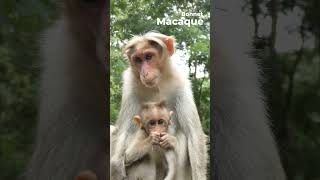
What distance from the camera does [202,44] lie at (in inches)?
92.6

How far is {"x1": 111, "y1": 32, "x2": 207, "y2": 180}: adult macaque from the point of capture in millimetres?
2344

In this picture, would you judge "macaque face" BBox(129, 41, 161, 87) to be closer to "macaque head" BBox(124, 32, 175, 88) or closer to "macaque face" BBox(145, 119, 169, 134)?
"macaque head" BBox(124, 32, 175, 88)

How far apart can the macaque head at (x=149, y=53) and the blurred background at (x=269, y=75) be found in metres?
0.14

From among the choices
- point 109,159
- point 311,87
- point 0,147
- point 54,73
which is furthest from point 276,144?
point 0,147

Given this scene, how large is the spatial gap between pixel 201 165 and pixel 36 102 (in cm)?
85

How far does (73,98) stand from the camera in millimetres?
2467

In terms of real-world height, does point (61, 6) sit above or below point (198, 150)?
above

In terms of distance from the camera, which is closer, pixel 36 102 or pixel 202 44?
pixel 202 44

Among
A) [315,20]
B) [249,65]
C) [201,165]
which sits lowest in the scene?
[201,165]

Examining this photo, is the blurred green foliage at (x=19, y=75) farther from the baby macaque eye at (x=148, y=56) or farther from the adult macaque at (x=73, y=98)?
the baby macaque eye at (x=148, y=56)

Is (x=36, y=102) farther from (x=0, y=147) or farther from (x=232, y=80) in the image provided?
(x=232, y=80)

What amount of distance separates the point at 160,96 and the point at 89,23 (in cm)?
48

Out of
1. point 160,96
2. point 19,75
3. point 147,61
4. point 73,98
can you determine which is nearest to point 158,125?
point 160,96

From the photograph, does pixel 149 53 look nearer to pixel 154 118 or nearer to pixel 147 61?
pixel 147 61
